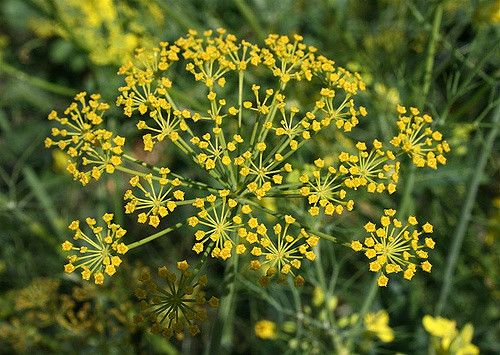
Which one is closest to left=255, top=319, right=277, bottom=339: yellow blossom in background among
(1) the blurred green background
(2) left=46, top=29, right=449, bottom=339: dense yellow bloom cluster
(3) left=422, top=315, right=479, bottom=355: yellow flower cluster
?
(1) the blurred green background

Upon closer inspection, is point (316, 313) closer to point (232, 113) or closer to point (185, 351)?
point (185, 351)

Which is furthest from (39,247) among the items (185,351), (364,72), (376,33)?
(376,33)

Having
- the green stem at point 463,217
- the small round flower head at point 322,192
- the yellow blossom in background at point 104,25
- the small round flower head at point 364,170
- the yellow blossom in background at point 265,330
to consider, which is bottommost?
the yellow blossom in background at point 265,330

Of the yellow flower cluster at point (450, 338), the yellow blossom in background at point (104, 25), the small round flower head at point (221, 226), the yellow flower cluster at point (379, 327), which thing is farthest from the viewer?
the yellow blossom in background at point (104, 25)

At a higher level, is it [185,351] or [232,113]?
[232,113]

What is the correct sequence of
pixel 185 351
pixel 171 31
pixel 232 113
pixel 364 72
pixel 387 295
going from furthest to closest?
pixel 171 31 → pixel 185 351 → pixel 387 295 → pixel 364 72 → pixel 232 113

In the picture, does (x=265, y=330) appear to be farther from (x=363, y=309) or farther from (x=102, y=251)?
(x=102, y=251)

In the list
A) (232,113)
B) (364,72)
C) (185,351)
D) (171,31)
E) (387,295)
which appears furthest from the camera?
(171,31)

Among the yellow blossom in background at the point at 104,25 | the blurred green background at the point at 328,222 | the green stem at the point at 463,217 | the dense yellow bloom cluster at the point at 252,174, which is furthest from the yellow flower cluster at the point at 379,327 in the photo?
the yellow blossom in background at the point at 104,25

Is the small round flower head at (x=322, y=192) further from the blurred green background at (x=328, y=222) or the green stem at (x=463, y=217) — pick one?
the green stem at (x=463, y=217)
